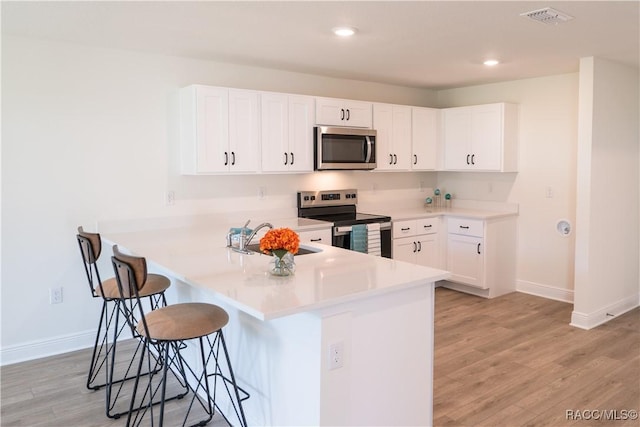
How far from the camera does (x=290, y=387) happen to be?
2.21m

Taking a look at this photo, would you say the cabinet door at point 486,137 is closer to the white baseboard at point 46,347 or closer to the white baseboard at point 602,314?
the white baseboard at point 602,314

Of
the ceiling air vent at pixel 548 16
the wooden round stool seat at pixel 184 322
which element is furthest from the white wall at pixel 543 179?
the wooden round stool seat at pixel 184 322

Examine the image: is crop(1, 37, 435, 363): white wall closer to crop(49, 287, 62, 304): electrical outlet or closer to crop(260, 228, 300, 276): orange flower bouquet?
crop(49, 287, 62, 304): electrical outlet

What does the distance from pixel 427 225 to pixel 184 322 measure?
346 centimetres

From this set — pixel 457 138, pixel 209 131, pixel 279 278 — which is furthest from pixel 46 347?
pixel 457 138

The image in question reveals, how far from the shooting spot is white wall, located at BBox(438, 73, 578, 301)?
4.96 meters

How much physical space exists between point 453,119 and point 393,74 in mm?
1063

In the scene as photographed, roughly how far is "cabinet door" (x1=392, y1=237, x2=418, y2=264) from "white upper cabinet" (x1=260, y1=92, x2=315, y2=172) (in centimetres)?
119

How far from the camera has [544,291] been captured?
524cm

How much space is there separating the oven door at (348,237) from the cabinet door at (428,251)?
1.50 ft

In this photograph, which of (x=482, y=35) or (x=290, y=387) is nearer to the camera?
(x=290, y=387)

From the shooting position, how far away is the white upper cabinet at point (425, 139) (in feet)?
17.8

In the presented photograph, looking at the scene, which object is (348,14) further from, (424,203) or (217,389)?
(424,203)

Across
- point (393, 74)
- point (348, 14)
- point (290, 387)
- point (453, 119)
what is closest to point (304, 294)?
point (290, 387)
